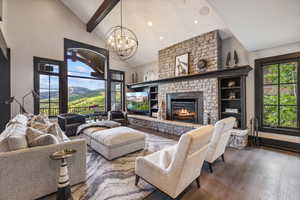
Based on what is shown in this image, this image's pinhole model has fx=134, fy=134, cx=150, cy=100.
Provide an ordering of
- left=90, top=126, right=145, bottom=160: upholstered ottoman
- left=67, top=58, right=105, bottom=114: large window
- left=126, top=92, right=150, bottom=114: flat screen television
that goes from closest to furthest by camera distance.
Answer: left=90, top=126, right=145, bottom=160: upholstered ottoman → left=67, top=58, right=105, bottom=114: large window → left=126, top=92, right=150, bottom=114: flat screen television

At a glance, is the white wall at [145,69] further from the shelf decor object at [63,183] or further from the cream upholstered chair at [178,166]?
the shelf decor object at [63,183]

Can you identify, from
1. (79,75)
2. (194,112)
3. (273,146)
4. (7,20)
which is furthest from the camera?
(79,75)

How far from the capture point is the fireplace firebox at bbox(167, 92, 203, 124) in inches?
186

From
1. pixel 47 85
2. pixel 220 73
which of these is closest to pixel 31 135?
pixel 47 85

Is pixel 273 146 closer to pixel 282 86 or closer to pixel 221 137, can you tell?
pixel 282 86

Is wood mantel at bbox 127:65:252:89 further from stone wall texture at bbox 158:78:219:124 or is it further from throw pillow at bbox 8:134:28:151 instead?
throw pillow at bbox 8:134:28:151

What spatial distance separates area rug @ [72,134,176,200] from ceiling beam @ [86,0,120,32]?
15.8ft

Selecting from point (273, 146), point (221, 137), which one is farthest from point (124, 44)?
point (273, 146)

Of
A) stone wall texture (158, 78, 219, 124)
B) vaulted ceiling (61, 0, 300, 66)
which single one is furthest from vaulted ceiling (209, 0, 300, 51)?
stone wall texture (158, 78, 219, 124)

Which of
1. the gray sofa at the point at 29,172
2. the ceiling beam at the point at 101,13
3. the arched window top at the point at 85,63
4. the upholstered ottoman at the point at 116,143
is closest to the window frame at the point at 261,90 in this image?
the upholstered ottoman at the point at 116,143

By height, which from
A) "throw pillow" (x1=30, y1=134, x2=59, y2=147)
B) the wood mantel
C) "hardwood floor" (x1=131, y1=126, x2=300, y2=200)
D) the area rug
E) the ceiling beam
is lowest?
"hardwood floor" (x1=131, y1=126, x2=300, y2=200)

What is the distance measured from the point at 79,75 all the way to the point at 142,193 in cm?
597

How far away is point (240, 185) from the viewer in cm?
209

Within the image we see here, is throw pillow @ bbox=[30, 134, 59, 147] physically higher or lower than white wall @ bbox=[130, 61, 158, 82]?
lower
